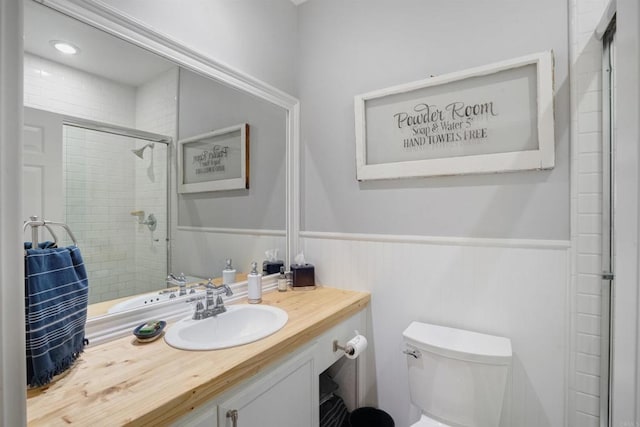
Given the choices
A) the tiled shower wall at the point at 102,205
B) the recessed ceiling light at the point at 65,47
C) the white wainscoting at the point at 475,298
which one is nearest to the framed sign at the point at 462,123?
the white wainscoting at the point at 475,298

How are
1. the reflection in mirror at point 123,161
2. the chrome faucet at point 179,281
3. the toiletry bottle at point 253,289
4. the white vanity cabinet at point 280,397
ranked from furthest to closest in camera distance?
1. the toiletry bottle at point 253,289
2. the chrome faucet at point 179,281
3. the reflection in mirror at point 123,161
4. the white vanity cabinet at point 280,397

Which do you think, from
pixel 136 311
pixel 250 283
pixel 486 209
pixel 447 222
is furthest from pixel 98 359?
pixel 486 209

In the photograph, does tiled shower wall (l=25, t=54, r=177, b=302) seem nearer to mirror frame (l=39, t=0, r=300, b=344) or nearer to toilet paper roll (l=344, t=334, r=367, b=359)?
mirror frame (l=39, t=0, r=300, b=344)

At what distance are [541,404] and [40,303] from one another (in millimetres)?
1749

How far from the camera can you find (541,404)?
4.04 feet

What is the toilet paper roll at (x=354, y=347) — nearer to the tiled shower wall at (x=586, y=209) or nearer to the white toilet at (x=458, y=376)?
the white toilet at (x=458, y=376)

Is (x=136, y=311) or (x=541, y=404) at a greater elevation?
(x=136, y=311)

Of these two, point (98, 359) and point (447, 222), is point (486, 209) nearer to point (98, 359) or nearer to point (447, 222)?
point (447, 222)

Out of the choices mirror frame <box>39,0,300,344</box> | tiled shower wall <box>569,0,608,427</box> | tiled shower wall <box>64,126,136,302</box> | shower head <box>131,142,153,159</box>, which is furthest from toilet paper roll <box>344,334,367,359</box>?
shower head <box>131,142,153,159</box>

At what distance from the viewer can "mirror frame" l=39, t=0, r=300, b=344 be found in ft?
3.30

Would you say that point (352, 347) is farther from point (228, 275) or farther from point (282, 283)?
point (228, 275)

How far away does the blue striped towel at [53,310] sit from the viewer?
0.75 metres

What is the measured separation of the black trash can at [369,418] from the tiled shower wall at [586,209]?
765 millimetres

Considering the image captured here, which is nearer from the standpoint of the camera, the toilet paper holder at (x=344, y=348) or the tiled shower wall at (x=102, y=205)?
the tiled shower wall at (x=102, y=205)
